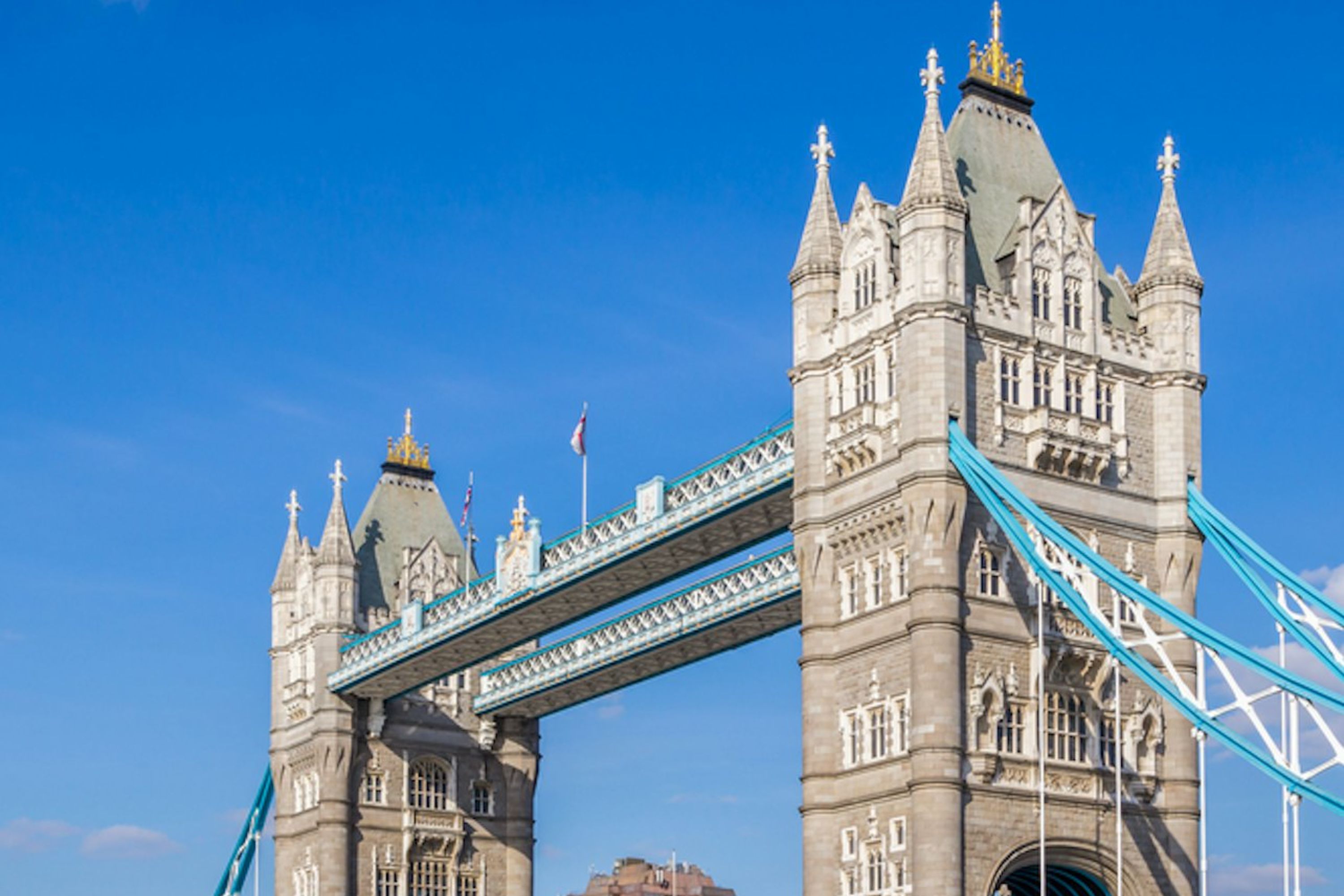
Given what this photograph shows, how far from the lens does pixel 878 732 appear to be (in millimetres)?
56500

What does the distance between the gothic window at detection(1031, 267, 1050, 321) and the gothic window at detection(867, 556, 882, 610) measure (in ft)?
25.3

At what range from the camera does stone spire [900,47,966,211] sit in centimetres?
5719

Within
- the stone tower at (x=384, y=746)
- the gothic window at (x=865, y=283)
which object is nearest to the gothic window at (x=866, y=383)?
the gothic window at (x=865, y=283)

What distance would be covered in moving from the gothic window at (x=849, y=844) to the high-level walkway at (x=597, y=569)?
10.1m

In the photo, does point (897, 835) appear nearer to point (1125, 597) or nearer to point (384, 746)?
point (1125, 597)

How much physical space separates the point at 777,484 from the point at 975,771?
11269mm

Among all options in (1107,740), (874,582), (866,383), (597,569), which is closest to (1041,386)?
(866,383)

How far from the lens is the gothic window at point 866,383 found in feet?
191

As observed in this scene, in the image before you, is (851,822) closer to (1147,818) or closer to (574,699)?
(1147,818)

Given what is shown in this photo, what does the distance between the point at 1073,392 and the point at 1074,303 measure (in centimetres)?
256

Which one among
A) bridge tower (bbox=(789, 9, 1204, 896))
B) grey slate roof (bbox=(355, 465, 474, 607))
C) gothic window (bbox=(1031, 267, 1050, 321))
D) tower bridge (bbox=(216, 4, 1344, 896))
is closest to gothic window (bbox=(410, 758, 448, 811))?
grey slate roof (bbox=(355, 465, 474, 607))

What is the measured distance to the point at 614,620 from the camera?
259ft

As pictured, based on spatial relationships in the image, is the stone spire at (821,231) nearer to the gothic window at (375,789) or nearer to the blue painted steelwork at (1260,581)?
the blue painted steelwork at (1260,581)

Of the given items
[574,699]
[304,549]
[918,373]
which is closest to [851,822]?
[918,373]
